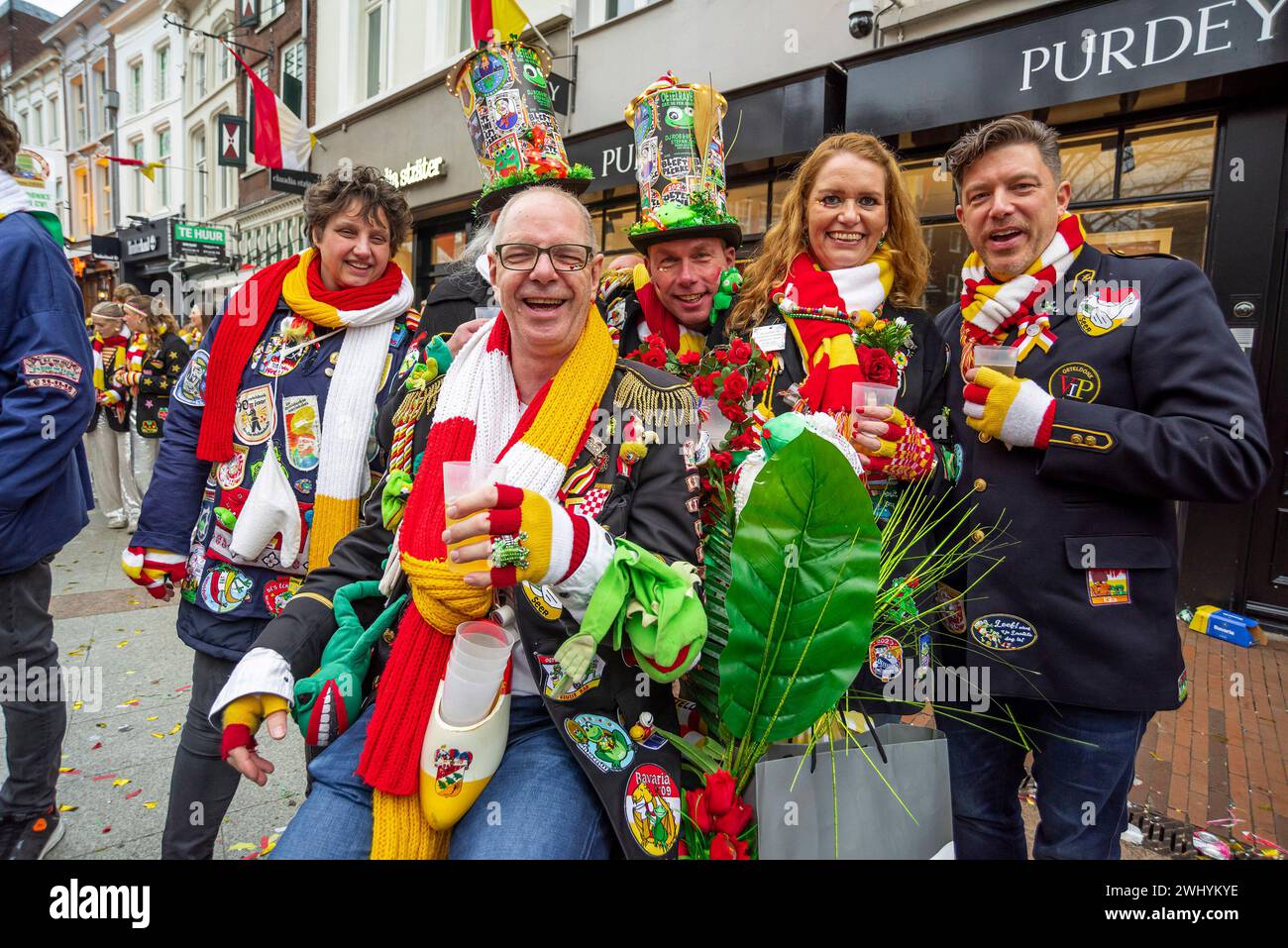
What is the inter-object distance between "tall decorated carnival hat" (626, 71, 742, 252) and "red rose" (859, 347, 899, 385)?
32.2 inches

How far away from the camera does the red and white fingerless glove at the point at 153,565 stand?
2.33m

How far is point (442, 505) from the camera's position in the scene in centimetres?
164

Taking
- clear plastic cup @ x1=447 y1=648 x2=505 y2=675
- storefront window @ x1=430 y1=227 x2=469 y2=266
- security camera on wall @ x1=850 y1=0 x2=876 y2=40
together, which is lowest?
clear plastic cup @ x1=447 y1=648 x2=505 y2=675

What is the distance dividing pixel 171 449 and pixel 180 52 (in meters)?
24.4

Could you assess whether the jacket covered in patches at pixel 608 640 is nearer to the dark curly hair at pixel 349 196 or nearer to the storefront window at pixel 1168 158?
the dark curly hair at pixel 349 196

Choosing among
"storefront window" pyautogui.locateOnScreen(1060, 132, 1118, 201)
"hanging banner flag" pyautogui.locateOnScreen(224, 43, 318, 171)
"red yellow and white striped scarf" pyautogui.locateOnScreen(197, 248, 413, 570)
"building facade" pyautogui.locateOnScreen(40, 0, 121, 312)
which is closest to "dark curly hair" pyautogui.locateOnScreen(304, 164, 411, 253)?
"red yellow and white striped scarf" pyautogui.locateOnScreen(197, 248, 413, 570)

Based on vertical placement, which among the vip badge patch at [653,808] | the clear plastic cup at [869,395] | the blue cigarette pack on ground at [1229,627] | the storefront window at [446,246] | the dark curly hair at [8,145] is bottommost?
the blue cigarette pack on ground at [1229,627]

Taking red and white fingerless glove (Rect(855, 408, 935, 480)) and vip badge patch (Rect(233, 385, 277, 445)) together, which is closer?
red and white fingerless glove (Rect(855, 408, 935, 480))

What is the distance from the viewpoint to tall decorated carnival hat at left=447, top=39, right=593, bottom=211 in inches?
109

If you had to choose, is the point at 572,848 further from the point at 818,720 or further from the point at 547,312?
the point at 547,312

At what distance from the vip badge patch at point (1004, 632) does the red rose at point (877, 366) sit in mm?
671

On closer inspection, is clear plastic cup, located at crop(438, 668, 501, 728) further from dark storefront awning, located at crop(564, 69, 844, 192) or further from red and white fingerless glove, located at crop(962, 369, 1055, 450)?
dark storefront awning, located at crop(564, 69, 844, 192)

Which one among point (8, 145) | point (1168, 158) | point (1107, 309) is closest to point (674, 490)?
point (1107, 309)

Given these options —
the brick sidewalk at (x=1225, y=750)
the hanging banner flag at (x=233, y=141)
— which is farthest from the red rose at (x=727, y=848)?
the hanging banner flag at (x=233, y=141)
